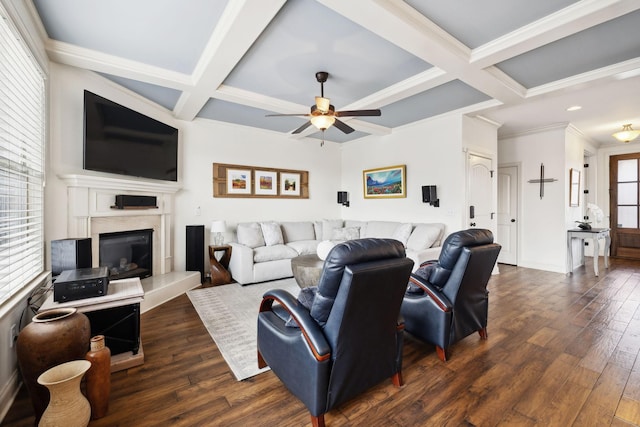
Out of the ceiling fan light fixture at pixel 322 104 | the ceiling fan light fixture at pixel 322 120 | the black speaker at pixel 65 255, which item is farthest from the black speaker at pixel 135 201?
the ceiling fan light fixture at pixel 322 104

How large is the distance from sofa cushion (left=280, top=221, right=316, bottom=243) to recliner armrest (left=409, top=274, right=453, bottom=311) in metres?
3.42

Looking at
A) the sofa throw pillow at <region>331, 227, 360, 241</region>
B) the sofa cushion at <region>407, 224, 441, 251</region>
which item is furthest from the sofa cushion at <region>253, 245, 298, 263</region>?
the sofa cushion at <region>407, 224, 441, 251</region>

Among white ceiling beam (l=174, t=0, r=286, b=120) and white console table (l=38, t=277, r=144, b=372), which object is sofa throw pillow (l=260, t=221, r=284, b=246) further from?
white console table (l=38, t=277, r=144, b=372)

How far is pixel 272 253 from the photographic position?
4578 millimetres

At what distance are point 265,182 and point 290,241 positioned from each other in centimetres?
126

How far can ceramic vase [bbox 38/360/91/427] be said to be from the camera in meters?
1.38

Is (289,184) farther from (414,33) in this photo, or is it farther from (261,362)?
(261,362)

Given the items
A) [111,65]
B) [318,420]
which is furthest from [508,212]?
[111,65]

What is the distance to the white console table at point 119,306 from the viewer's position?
1986 mm

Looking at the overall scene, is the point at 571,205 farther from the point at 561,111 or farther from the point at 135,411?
the point at 135,411

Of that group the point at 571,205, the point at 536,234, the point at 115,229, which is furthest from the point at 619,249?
the point at 115,229

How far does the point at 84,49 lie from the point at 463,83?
404cm

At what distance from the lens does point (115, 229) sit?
3.50 meters

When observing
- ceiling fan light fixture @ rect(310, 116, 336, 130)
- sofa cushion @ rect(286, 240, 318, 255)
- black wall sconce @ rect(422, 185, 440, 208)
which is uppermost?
ceiling fan light fixture @ rect(310, 116, 336, 130)
